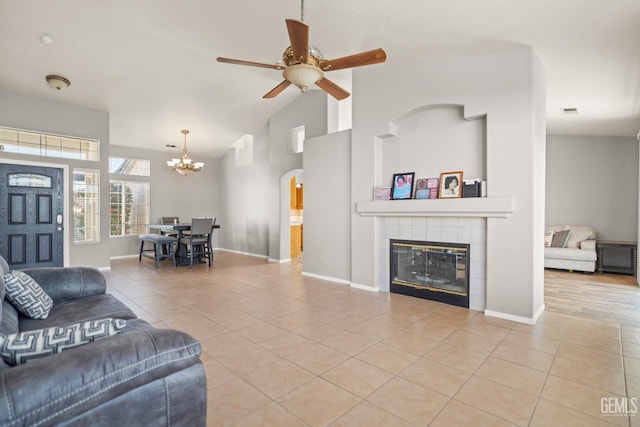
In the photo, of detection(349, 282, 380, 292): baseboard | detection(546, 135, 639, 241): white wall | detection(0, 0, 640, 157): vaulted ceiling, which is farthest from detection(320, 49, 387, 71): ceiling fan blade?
detection(546, 135, 639, 241): white wall

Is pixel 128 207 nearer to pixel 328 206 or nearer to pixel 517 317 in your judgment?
pixel 328 206

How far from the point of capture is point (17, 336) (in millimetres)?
1293

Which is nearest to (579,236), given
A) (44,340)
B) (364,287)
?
(364,287)

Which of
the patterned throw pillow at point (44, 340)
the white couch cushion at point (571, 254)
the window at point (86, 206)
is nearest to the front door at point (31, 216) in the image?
the window at point (86, 206)

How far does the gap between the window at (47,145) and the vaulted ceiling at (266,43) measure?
696 mm

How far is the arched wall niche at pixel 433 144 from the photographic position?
4051mm

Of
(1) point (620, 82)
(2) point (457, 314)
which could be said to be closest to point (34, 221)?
(2) point (457, 314)

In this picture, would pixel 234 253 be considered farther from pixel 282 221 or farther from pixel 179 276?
pixel 179 276

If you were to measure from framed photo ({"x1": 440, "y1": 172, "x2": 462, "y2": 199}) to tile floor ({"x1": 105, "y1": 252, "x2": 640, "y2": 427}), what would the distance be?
55.9 inches

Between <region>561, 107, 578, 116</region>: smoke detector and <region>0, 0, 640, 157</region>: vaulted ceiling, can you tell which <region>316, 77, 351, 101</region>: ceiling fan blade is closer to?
<region>0, 0, 640, 157</region>: vaulted ceiling

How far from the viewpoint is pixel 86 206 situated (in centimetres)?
645

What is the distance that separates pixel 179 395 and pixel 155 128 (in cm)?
761

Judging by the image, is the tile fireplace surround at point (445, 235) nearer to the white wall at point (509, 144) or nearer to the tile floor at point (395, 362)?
the white wall at point (509, 144)

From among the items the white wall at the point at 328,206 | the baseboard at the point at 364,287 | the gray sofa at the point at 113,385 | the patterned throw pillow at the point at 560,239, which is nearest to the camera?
the gray sofa at the point at 113,385
